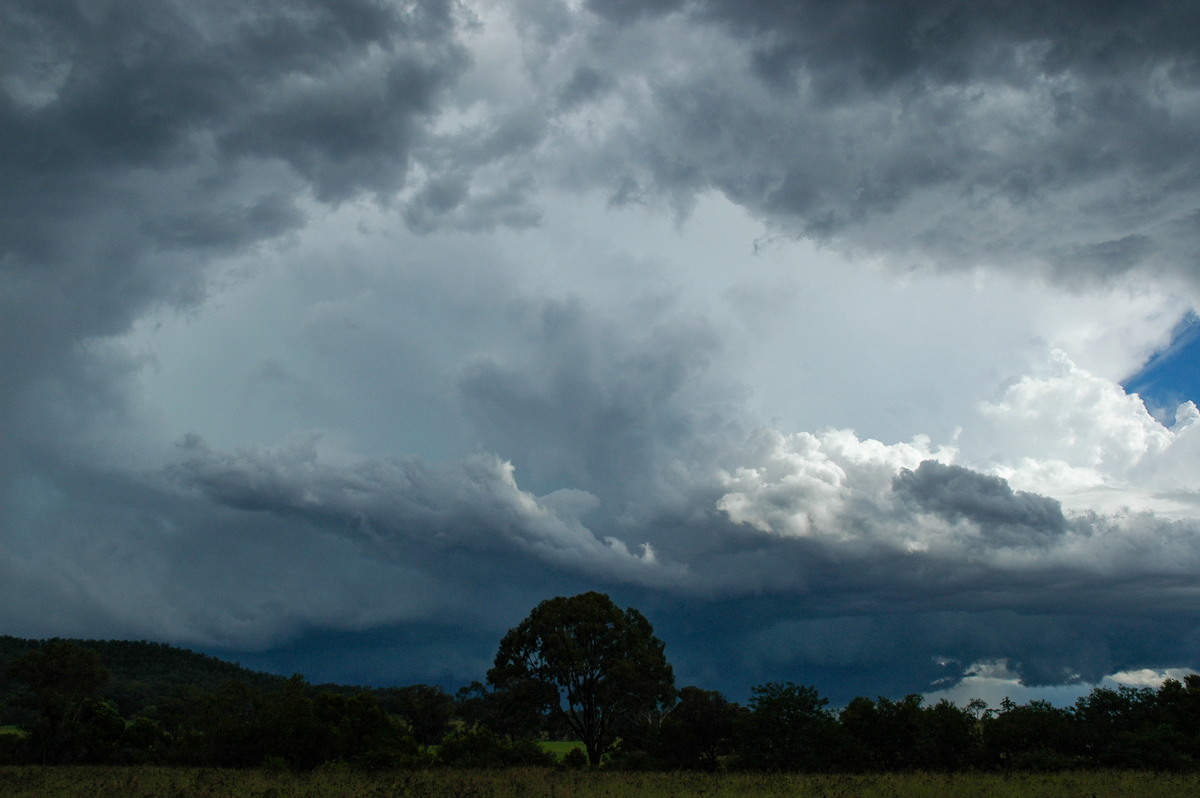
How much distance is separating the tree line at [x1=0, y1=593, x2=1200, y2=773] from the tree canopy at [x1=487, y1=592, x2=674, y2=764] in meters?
0.10

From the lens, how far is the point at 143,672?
168250 millimetres

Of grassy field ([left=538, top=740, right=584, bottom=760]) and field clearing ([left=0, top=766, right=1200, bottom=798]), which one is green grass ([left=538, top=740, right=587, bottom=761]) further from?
field clearing ([left=0, top=766, right=1200, bottom=798])

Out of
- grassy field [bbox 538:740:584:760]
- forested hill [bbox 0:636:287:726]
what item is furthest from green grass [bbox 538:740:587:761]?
forested hill [bbox 0:636:287:726]

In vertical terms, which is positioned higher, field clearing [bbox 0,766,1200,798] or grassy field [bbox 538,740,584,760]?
field clearing [bbox 0,766,1200,798]

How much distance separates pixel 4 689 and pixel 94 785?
438 feet

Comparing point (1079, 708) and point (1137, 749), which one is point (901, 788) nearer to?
point (1137, 749)

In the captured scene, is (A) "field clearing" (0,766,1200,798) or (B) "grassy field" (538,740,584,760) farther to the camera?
(B) "grassy field" (538,740,584,760)

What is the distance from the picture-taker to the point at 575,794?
2408cm

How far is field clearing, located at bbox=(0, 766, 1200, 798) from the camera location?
2394 centimetres

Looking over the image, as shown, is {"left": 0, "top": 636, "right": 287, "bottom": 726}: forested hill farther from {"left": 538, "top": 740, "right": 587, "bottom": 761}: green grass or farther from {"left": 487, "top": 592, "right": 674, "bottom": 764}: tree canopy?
{"left": 487, "top": 592, "right": 674, "bottom": 764}: tree canopy

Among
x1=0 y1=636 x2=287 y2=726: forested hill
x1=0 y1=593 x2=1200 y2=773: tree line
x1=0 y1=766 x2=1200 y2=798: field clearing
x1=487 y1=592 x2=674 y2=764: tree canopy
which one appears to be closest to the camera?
x1=0 y1=766 x2=1200 y2=798: field clearing

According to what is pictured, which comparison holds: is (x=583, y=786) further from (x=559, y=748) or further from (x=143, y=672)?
(x=143, y=672)

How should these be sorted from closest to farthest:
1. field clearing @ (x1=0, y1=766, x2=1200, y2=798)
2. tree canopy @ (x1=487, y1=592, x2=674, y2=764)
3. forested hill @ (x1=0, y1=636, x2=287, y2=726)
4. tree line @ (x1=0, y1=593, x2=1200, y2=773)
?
field clearing @ (x1=0, y1=766, x2=1200, y2=798) < tree line @ (x1=0, y1=593, x2=1200, y2=773) < tree canopy @ (x1=487, y1=592, x2=674, y2=764) < forested hill @ (x1=0, y1=636, x2=287, y2=726)

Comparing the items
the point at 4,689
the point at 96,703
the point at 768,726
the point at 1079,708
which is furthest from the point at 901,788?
the point at 4,689
